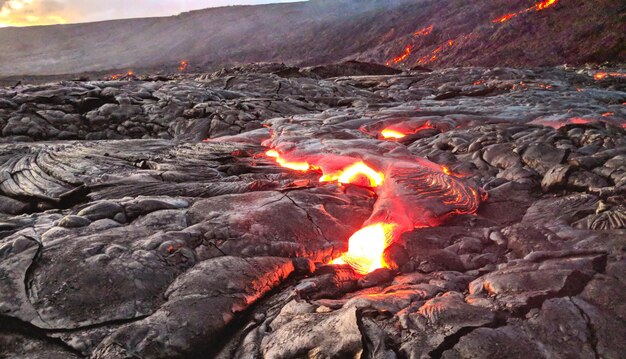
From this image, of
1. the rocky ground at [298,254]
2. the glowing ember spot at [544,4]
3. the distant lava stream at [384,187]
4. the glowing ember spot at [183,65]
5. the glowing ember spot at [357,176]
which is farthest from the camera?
the glowing ember spot at [183,65]

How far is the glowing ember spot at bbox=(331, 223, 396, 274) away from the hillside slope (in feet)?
62.0

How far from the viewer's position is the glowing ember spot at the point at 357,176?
13.7 feet

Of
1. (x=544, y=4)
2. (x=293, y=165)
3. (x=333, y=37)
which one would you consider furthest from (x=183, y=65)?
(x=293, y=165)

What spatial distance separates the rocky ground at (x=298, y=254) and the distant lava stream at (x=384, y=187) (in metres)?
0.12

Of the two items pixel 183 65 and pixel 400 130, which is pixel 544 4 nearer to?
pixel 400 130

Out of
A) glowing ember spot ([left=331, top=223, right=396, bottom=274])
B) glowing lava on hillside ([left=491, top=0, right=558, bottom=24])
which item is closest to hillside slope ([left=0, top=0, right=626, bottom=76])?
glowing lava on hillside ([left=491, top=0, right=558, bottom=24])

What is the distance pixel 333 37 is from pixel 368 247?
2971 cm

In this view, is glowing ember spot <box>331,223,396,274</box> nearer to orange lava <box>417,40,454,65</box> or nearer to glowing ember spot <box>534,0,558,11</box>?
orange lava <box>417,40,454,65</box>

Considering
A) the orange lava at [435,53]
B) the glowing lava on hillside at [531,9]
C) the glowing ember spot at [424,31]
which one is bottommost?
the orange lava at [435,53]

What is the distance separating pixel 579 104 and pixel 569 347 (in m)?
6.34

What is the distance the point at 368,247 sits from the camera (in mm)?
3182

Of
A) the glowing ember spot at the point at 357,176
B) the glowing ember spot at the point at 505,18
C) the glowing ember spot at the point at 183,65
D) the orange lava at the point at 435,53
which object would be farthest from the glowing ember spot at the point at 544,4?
the glowing ember spot at the point at 183,65

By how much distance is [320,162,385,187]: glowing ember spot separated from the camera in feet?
13.7

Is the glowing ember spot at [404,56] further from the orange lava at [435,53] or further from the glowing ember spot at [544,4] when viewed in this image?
the glowing ember spot at [544,4]
